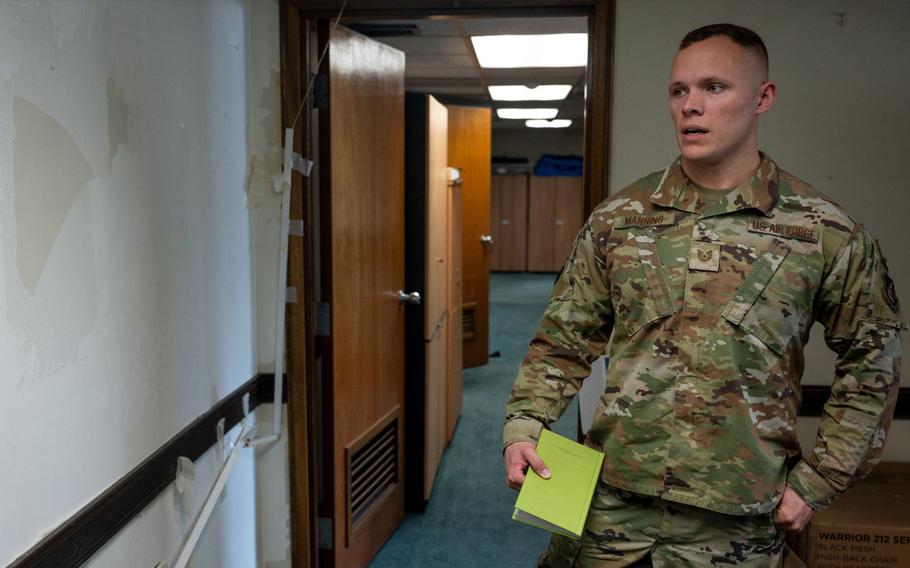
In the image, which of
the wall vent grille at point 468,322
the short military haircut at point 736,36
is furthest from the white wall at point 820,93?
the wall vent grille at point 468,322

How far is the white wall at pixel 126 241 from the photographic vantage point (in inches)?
46.0

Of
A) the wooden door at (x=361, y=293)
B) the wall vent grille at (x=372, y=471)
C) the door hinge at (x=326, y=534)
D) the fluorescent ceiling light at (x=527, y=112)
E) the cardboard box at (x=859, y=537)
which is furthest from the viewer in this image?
the fluorescent ceiling light at (x=527, y=112)

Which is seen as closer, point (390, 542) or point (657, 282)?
point (657, 282)

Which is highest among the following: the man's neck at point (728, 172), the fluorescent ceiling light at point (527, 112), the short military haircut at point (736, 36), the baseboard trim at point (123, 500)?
Result: the fluorescent ceiling light at point (527, 112)

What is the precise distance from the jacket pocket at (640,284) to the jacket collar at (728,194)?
0.08 meters

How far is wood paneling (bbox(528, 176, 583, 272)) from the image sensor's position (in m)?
11.5

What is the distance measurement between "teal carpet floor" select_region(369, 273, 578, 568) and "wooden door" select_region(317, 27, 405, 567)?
13cm

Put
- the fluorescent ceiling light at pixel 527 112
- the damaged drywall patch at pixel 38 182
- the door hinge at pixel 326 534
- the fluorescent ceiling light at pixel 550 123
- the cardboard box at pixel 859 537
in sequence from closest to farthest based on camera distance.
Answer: the damaged drywall patch at pixel 38 182 → the cardboard box at pixel 859 537 → the door hinge at pixel 326 534 → the fluorescent ceiling light at pixel 527 112 → the fluorescent ceiling light at pixel 550 123

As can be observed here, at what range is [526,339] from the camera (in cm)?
691

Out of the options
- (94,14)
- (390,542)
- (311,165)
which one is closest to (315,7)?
(311,165)

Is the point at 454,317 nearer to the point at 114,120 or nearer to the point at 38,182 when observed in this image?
the point at 114,120

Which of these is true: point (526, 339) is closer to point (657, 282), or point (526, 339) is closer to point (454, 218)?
point (454, 218)

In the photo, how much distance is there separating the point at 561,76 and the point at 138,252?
4192 millimetres

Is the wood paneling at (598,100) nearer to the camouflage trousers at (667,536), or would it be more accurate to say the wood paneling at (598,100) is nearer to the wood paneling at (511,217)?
the camouflage trousers at (667,536)
